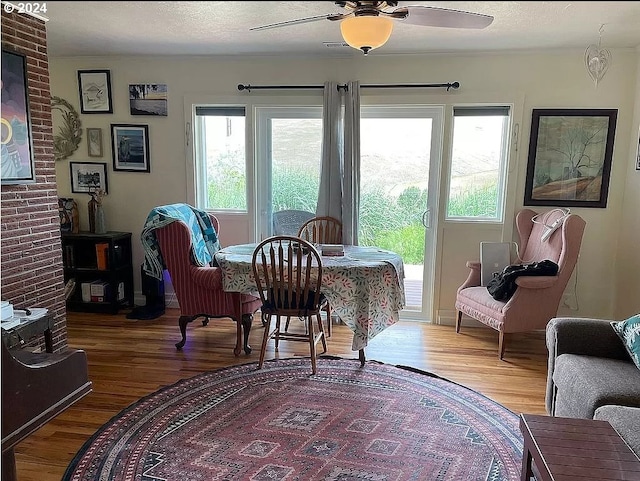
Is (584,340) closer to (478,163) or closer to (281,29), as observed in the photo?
(478,163)

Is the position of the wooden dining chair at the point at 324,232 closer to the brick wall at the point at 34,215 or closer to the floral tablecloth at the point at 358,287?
the floral tablecloth at the point at 358,287

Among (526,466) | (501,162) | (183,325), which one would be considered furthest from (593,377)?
(183,325)

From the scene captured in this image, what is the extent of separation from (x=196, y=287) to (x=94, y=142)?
6.86 feet

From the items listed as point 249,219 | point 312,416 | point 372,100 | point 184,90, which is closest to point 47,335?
point 312,416

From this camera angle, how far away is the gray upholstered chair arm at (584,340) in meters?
2.45

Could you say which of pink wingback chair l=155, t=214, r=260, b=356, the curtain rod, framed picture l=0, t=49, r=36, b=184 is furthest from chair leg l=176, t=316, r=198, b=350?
the curtain rod

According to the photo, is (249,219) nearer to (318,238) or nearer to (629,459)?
(318,238)

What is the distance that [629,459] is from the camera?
1.64 metres

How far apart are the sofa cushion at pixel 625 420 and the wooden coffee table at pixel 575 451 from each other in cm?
3

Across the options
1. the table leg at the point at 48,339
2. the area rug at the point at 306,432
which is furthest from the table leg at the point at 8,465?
the table leg at the point at 48,339

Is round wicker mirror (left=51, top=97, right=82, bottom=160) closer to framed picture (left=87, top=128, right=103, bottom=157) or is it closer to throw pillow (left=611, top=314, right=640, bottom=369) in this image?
framed picture (left=87, top=128, right=103, bottom=157)

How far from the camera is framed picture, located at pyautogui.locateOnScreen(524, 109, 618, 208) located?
391 centimetres

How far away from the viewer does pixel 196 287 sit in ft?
Result: 11.6

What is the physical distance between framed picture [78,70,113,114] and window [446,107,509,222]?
3.22 metres
